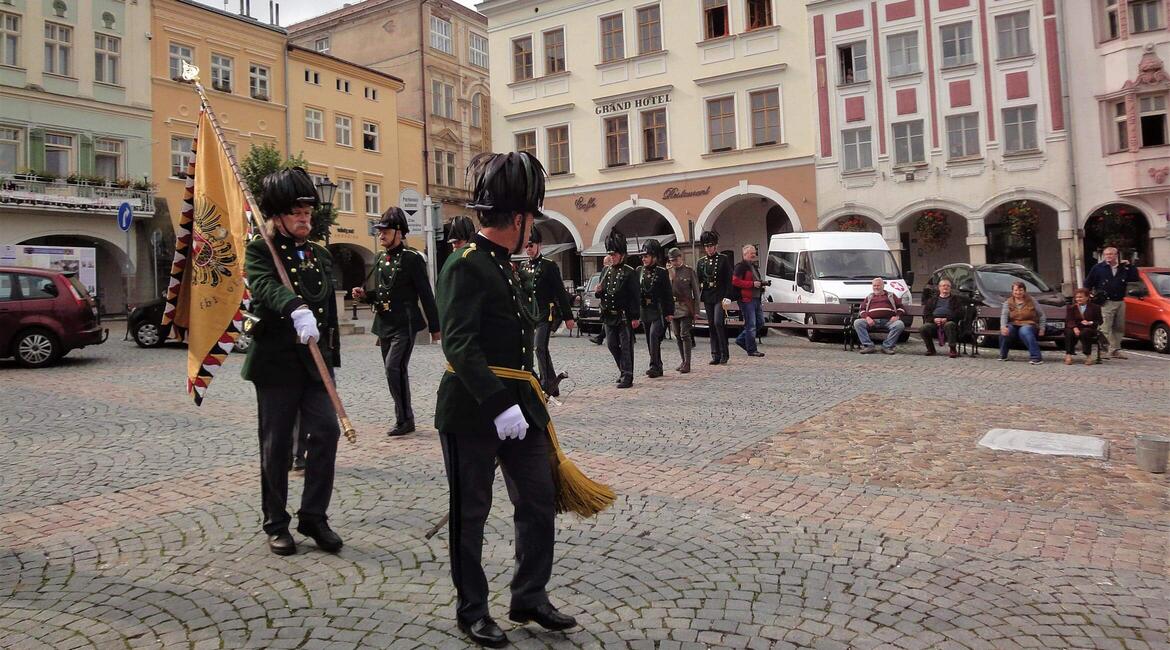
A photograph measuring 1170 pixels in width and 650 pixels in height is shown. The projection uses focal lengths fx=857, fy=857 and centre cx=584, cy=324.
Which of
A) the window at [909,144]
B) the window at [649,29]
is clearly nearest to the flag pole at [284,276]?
the window at [909,144]

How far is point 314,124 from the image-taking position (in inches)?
1603

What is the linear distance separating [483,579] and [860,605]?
160 centimetres

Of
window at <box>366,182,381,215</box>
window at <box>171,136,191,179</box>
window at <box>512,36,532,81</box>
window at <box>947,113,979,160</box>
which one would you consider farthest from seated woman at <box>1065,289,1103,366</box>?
window at <box>366,182,381,215</box>

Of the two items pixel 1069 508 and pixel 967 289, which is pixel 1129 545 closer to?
pixel 1069 508

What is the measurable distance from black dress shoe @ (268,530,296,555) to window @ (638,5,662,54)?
99.0ft

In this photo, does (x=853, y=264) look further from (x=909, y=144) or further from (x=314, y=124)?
(x=314, y=124)

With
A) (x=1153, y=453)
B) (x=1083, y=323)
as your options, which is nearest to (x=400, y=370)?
(x=1153, y=453)

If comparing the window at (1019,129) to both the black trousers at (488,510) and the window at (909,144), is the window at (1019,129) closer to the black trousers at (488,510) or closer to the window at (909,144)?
the window at (909,144)

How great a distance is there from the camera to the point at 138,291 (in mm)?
32125

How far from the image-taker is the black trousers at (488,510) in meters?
3.32

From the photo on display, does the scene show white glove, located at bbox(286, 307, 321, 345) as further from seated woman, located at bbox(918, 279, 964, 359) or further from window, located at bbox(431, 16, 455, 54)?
window, located at bbox(431, 16, 455, 54)

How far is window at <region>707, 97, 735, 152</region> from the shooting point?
101ft

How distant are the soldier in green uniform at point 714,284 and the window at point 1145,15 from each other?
20039mm

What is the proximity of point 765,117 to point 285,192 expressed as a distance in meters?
27.8
